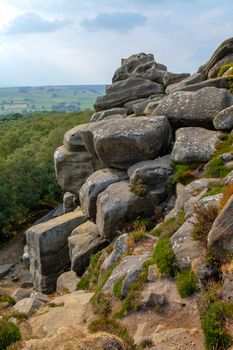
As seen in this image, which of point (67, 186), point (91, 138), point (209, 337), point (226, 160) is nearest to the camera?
point (209, 337)

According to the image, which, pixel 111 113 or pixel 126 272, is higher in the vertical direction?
pixel 111 113

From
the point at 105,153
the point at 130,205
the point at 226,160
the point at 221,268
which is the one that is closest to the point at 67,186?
the point at 105,153

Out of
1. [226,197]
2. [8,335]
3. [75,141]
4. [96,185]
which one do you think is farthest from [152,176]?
[8,335]

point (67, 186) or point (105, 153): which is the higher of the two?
point (105, 153)

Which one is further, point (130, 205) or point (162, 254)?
point (130, 205)

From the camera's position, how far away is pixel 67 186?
3741 cm

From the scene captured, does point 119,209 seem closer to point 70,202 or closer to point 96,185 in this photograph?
point 96,185

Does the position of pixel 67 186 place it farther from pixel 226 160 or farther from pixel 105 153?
pixel 226 160

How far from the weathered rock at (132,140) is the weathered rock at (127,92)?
41.7ft

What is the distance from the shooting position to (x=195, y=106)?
28.8 m

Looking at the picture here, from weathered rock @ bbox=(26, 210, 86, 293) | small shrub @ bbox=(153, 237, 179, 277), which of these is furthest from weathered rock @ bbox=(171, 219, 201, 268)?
weathered rock @ bbox=(26, 210, 86, 293)

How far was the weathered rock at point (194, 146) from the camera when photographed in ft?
83.2

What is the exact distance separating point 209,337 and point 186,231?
5.36m

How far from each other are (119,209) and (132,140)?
16.0ft
